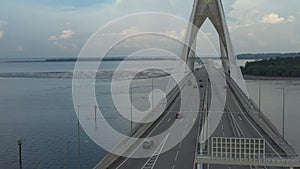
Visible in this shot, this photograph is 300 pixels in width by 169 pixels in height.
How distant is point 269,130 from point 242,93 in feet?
62.3

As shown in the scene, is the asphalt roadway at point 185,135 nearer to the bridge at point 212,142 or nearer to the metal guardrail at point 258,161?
the bridge at point 212,142

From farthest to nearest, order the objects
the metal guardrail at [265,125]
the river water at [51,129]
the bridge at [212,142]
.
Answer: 1. the river water at [51,129]
2. the metal guardrail at [265,125]
3. the bridge at [212,142]

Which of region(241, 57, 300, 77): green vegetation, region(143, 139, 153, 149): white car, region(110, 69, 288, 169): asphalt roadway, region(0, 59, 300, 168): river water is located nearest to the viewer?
region(110, 69, 288, 169): asphalt roadway

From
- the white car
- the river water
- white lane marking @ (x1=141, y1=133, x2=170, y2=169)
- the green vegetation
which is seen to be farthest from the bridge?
the green vegetation

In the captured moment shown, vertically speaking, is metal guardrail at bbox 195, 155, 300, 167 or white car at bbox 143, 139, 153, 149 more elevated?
metal guardrail at bbox 195, 155, 300, 167

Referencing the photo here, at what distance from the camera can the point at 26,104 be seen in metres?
52.5

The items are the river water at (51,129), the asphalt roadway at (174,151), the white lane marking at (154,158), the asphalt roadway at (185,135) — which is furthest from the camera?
the river water at (51,129)

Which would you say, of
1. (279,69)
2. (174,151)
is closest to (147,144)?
(174,151)

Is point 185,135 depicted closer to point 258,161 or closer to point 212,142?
point 212,142

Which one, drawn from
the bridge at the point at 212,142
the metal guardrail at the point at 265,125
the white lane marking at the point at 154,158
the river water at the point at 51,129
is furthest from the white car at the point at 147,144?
the metal guardrail at the point at 265,125

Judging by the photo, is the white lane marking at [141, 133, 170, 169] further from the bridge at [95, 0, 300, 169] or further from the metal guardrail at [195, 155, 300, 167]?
the metal guardrail at [195, 155, 300, 167]

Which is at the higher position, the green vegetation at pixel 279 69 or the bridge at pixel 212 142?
the green vegetation at pixel 279 69

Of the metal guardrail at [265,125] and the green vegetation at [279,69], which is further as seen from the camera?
the green vegetation at [279,69]

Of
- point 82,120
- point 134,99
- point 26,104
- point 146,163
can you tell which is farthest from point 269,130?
point 26,104
